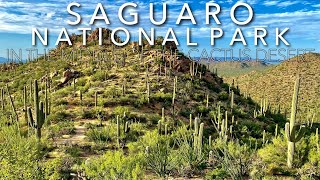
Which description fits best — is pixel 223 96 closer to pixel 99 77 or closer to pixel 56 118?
pixel 99 77

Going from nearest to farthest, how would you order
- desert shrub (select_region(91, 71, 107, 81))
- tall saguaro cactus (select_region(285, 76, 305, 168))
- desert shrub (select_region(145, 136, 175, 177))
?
desert shrub (select_region(145, 136, 175, 177))
tall saguaro cactus (select_region(285, 76, 305, 168))
desert shrub (select_region(91, 71, 107, 81))

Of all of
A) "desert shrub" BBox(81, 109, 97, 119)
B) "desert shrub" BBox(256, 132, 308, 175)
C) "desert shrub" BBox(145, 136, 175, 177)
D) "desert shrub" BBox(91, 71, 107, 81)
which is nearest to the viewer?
"desert shrub" BBox(145, 136, 175, 177)

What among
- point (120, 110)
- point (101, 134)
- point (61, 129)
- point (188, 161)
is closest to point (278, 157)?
point (188, 161)

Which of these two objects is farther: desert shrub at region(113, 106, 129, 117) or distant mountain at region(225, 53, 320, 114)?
distant mountain at region(225, 53, 320, 114)

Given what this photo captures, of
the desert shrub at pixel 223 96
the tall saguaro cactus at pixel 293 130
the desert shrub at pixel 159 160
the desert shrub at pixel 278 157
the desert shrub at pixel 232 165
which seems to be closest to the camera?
the desert shrub at pixel 232 165

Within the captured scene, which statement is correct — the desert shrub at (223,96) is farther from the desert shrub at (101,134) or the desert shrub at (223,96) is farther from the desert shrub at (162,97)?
the desert shrub at (101,134)

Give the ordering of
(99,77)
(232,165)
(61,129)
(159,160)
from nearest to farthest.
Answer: (232,165) → (159,160) → (61,129) → (99,77)

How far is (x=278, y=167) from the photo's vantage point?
55.7 ft

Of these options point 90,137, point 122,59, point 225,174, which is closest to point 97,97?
point 90,137

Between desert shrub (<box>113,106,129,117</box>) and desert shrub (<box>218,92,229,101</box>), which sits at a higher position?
desert shrub (<box>218,92,229,101</box>)

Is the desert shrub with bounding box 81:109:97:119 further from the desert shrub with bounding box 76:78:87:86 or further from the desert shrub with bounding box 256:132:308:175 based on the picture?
the desert shrub with bounding box 256:132:308:175

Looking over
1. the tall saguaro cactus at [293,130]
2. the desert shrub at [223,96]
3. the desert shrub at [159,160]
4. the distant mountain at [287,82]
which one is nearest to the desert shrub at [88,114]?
the desert shrub at [159,160]

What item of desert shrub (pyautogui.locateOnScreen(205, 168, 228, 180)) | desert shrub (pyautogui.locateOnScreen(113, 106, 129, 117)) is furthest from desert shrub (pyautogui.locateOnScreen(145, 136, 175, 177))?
desert shrub (pyautogui.locateOnScreen(113, 106, 129, 117))

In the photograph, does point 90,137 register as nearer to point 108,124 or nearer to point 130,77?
point 108,124
